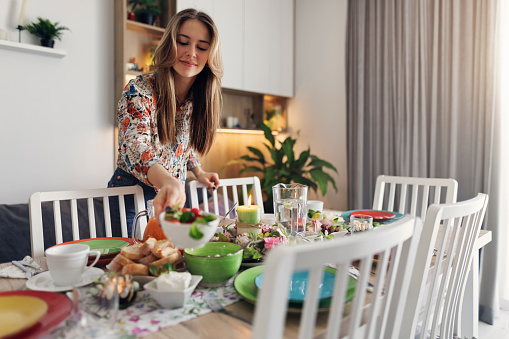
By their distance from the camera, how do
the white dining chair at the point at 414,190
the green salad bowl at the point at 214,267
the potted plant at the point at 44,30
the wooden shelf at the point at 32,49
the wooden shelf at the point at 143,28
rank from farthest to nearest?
the wooden shelf at the point at 143,28, the potted plant at the point at 44,30, the wooden shelf at the point at 32,49, the white dining chair at the point at 414,190, the green salad bowl at the point at 214,267

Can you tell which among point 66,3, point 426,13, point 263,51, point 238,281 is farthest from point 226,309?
point 263,51

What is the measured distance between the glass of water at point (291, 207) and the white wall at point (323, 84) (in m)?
2.33

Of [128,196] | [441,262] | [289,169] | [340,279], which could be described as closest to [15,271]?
[128,196]

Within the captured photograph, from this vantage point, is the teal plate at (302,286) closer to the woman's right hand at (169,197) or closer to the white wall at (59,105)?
the woman's right hand at (169,197)

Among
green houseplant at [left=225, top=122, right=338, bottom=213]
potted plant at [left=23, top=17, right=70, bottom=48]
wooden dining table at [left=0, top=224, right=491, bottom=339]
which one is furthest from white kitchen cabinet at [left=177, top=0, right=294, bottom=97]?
wooden dining table at [left=0, top=224, right=491, bottom=339]

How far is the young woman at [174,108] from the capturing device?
1.24 m

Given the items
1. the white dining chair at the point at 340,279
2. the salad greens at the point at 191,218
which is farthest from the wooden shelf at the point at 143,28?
A: the white dining chair at the point at 340,279

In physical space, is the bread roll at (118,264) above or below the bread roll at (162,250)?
below

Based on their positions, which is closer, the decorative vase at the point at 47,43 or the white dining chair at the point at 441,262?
the white dining chair at the point at 441,262

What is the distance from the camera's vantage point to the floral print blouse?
118 cm

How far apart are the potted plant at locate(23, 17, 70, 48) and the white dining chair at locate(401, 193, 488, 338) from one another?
253 centimetres

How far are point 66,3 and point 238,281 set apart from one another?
2576 millimetres

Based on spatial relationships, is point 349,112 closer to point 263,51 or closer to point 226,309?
point 263,51

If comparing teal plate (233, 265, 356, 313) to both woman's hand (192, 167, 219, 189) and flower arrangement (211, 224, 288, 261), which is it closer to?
flower arrangement (211, 224, 288, 261)
